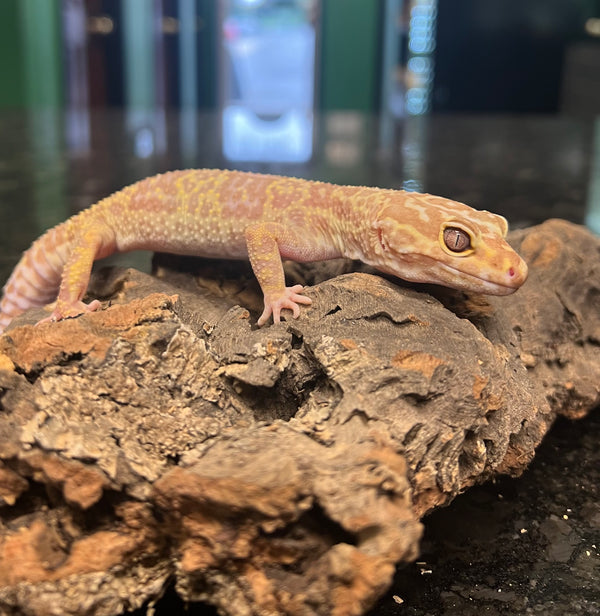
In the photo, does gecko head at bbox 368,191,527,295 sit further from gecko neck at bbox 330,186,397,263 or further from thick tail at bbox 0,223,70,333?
thick tail at bbox 0,223,70,333

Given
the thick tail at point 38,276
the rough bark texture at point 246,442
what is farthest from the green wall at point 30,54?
the rough bark texture at point 246,442

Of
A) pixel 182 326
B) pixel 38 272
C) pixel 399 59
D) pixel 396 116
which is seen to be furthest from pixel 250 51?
pixel 182 326

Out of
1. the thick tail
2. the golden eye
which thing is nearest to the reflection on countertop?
the thick tail

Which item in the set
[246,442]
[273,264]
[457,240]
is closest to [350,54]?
[273,264]

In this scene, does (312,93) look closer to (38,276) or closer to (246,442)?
(38,276)

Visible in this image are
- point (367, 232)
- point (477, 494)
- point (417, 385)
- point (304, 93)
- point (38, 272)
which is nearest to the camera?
point (417, 385)

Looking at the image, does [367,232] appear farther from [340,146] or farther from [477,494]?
[340,146]
